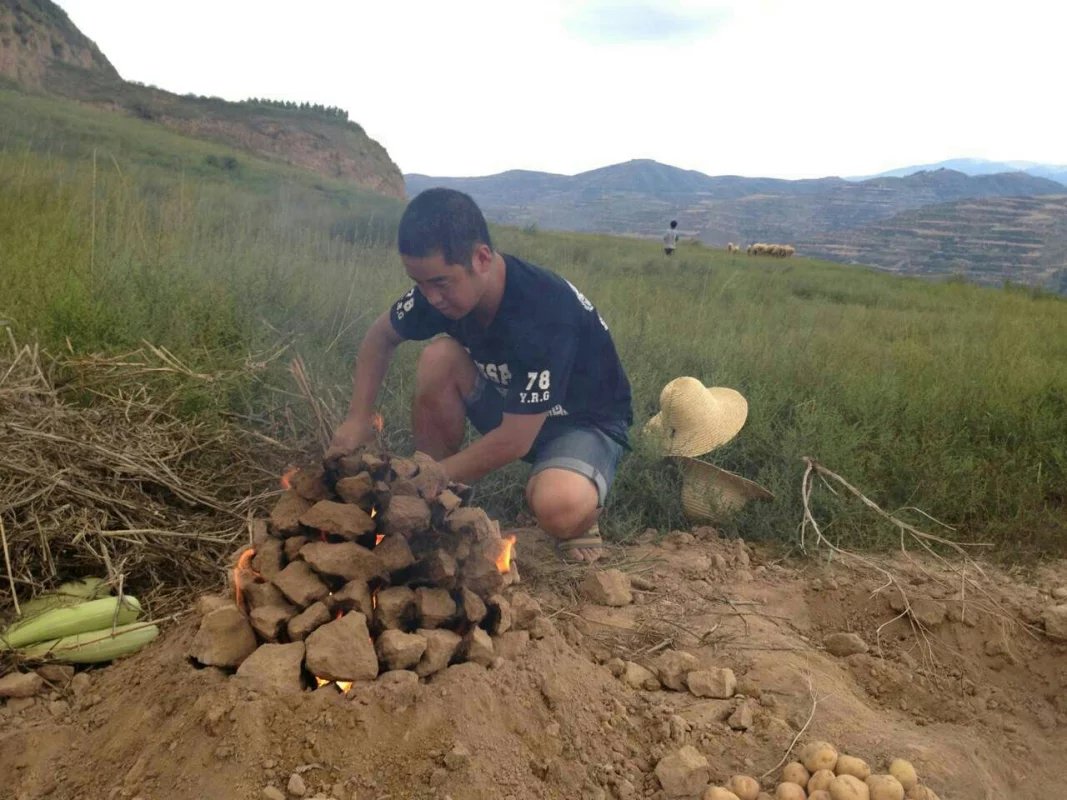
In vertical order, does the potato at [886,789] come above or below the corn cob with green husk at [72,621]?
below

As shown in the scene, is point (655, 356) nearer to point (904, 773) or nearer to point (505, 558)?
point (505, 558)

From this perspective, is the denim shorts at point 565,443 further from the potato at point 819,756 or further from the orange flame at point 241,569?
the potato at point 819,756

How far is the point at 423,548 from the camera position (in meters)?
2.00

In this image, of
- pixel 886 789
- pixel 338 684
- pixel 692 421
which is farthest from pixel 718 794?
pixel 692 421

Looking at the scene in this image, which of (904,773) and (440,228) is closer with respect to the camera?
(904,773)

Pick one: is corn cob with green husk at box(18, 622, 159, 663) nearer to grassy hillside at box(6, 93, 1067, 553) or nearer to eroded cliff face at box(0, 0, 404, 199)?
grassy hillside at box(6, 93, 1067, 553)

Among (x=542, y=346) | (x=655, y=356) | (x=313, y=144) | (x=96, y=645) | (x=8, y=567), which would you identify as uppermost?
(x=313, y=144)

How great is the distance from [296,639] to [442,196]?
1.42 m

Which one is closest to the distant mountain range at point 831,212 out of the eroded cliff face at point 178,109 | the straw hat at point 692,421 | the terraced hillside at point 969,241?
the terraced hillside at point 969,241

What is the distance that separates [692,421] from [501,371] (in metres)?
1.31

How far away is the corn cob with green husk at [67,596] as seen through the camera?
221 cm

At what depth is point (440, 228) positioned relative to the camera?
2361mm

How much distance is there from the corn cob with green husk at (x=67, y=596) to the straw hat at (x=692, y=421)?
8.54ft

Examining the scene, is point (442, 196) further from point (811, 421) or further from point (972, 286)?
point (972, 286)
